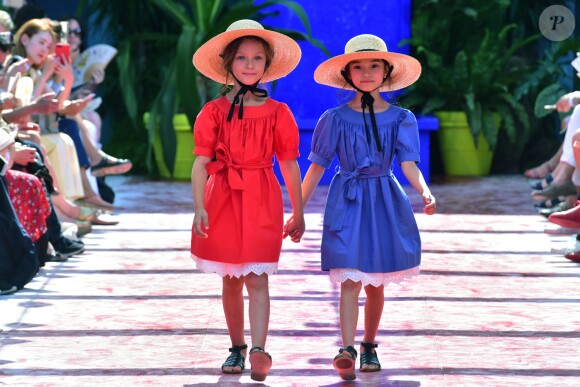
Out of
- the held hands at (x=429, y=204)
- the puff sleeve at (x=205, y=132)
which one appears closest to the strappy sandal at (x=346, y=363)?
the held hands at (x=429, y=204)

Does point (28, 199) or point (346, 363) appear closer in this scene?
point (346, 363)

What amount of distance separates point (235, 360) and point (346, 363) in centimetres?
39

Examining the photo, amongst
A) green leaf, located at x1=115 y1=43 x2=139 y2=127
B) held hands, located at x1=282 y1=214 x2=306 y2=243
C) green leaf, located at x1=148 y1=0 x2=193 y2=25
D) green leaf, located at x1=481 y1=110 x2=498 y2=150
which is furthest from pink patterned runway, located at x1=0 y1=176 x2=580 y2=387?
green leaf, located at x1=148 y1=0 x2=193 y2=25

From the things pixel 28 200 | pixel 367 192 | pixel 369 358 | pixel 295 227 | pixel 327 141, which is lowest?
pixel 369 358

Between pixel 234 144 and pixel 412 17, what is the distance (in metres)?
7.06

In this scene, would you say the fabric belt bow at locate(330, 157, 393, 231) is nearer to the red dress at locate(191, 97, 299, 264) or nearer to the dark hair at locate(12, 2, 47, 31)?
the red dress at locate(191, 97, 299, 264)

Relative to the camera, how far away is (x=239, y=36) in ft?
13.5

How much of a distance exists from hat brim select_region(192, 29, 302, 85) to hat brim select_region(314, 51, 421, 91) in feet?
0.35

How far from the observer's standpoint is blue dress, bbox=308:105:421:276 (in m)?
4.08

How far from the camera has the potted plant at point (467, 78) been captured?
409 inches

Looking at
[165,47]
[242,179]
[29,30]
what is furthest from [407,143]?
[165,47]

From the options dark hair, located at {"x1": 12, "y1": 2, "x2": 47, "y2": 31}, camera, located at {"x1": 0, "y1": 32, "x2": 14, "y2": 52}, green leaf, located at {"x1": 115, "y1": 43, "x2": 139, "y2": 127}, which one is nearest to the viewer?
camera, located at {"x1": 0, "y1": 32, "x2": 14, "y2": 52}

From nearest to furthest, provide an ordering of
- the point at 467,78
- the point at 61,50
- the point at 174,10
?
1. the point at 61,50
2. the point at 174,10
3. the point at 467,78

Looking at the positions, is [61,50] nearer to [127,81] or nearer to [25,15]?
[25,15]
